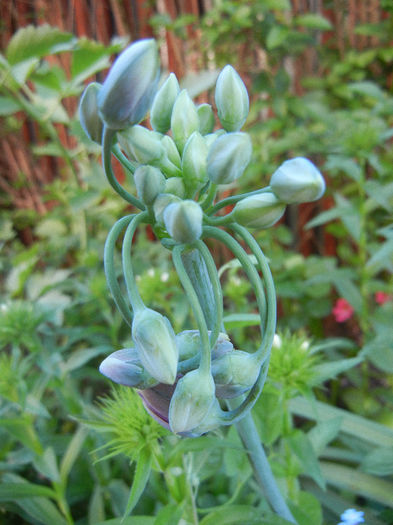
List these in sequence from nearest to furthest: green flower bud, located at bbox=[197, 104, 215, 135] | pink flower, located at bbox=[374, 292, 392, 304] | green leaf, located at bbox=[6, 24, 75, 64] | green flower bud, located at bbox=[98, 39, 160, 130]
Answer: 1. green flower bud, located at bbox=[98, 39, 160, 130]
2. green flower bud, located at bbox=[197, 104, 215, 135]
3. green leaf, located at bbox=[6, 24, 75, 64]
4. pink flower, located at bbox=[374, 292, 392, 304]

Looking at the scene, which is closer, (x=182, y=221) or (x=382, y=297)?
(x=182, y=221)

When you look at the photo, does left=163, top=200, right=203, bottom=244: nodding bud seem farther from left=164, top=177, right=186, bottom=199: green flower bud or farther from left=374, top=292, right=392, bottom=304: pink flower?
left=374, top=292, right=392, bottom=304: pink flower

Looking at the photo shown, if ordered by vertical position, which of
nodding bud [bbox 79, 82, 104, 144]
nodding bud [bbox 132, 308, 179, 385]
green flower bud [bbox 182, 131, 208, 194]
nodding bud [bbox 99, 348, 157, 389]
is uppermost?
nodding bud [bbox 79, 82, 104, 144]

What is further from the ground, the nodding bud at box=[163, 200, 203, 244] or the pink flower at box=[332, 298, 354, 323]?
the nodding bud at box=[163, 200, 203, 244]

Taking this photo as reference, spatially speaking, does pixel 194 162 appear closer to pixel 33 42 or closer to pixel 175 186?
pixel 175 186

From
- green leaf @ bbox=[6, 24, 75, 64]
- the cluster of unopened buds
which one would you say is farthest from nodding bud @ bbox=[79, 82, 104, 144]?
green leaf @ bbox=[6, 24, 75, 64]

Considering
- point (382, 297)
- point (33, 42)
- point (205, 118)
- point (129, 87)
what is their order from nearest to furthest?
point (129, 87) < point (205, 118) < point (33, 42) < point (382, 297)

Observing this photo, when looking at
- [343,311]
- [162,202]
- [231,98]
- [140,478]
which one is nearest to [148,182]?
[162,202]

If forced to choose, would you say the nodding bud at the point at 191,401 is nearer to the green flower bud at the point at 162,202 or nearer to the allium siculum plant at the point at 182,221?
the allium siculum plant at the point at 182,221
